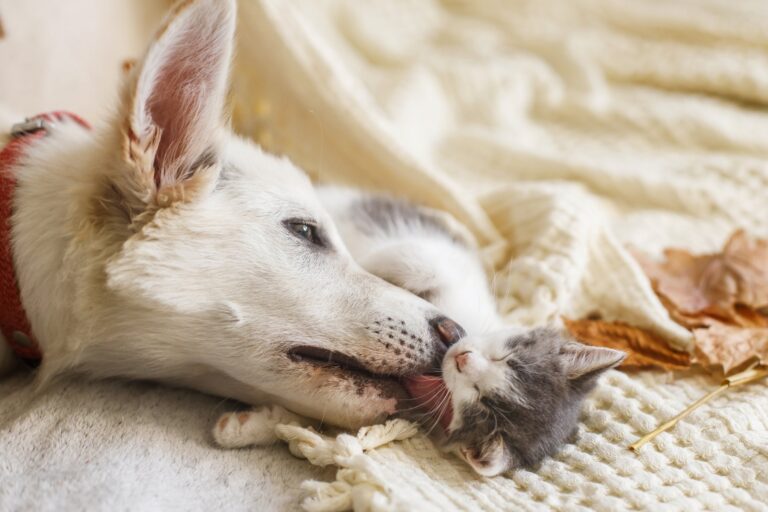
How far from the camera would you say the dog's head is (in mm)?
1068

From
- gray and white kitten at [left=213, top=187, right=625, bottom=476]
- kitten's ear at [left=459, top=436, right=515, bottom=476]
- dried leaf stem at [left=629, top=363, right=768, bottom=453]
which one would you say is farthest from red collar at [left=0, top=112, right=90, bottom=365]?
dried leaf stem at [left=629, top=363, right=768, bottom=453]

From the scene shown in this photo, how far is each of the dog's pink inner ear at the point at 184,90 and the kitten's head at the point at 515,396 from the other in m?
0.57

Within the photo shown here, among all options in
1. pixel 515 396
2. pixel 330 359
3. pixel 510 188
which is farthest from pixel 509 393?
pixel 510 188

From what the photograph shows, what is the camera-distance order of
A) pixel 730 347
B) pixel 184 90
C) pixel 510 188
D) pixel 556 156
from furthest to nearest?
1. pixel 556 156
2. pixel 510 188
3. pixel 730 347
4. pixel 184 90

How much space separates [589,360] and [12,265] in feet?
3.22

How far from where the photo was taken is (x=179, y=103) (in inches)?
44.1

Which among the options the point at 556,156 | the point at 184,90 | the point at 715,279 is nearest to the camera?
the point at 184,90

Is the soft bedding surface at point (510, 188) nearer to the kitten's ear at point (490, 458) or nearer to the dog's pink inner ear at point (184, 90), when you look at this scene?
the kitten's ear at point (490, 458)

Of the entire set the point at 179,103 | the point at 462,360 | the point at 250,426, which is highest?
the point at 179,103

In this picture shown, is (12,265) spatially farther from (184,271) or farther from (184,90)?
(184,90)

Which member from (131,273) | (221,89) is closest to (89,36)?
(221,89)

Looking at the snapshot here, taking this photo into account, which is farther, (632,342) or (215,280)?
(632,342)

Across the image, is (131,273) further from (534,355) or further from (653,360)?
(653,360)

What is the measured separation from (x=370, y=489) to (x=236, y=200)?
1.77ft
